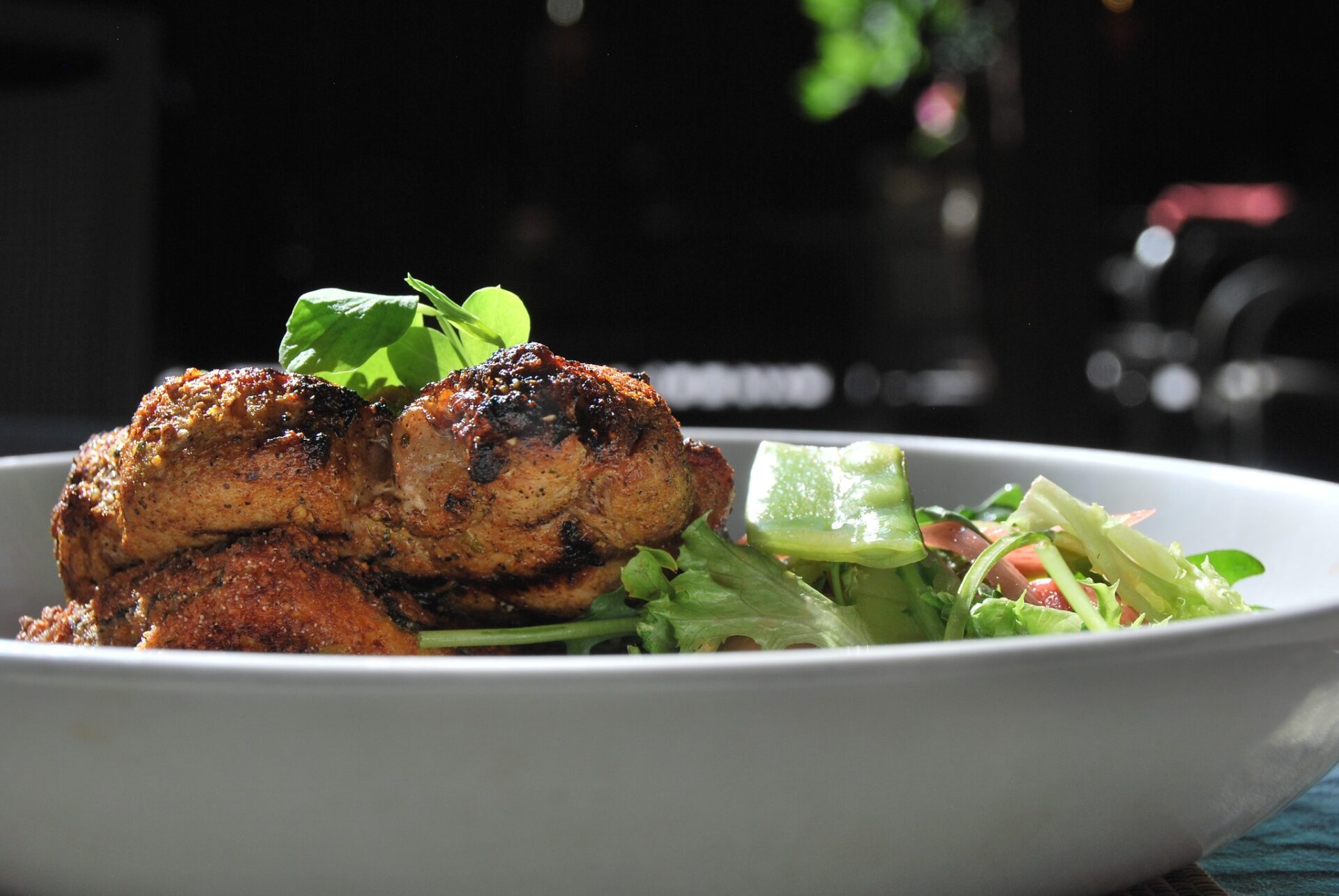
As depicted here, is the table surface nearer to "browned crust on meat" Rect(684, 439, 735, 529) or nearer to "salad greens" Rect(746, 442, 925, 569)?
"salad greens" Rect(746, 442, 925, 569)

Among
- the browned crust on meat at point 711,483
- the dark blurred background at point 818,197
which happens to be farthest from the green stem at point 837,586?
the dark blurred background at point 818,197

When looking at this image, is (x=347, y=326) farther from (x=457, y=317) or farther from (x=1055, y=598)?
(x=1055, y=598)

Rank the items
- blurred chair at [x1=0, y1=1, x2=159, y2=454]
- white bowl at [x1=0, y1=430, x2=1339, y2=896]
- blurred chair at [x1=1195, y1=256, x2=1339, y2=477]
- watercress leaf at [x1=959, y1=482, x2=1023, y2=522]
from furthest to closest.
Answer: blurred chair at [x1=1195, y1=256, x2=1339, y2=477], blurred chair at [x1=0, y1=1, x2=159, y2=454], watercress leaf at [x1=959, y1=482, x2=1023, y2=522], white bowl at [x1=0, y1=430, x2=1339, y2=896]

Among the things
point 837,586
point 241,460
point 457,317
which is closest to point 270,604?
point 241,460

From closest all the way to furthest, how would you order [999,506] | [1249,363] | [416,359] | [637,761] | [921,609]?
[637,761] < [921,609] < [416,359] < [999,506] < [1249,363]

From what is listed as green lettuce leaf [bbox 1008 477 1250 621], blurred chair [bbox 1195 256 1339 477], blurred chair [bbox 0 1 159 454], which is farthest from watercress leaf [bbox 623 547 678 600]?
blurred chair [bbox 1195 256 1339 477]

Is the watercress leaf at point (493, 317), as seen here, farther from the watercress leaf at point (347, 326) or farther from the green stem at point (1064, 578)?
the green stem at point (1064, 578)
